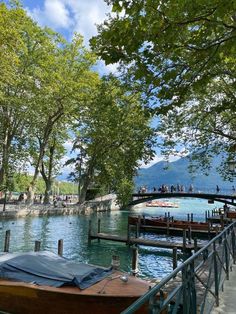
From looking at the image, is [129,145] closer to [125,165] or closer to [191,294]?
[125,165]

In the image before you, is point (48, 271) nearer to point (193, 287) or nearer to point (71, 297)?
point (71, 297)

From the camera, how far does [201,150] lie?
1259 inches

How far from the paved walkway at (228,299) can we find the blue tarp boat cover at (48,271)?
3.52 meters

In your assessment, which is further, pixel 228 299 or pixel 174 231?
pixel 174 231

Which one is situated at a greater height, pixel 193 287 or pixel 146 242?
pixel 193 287

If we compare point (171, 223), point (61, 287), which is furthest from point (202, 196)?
point (61, 287)

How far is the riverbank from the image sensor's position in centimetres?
4057

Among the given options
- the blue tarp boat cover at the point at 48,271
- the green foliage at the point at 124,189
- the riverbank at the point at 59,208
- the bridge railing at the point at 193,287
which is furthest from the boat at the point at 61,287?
the green foliage at the point at 124,189

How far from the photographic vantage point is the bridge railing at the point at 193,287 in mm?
4001

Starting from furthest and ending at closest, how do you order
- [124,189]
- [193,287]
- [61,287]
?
[124,189] < [61,287] < [193,287]

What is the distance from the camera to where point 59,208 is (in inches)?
1932

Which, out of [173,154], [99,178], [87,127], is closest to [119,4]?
[173,154]

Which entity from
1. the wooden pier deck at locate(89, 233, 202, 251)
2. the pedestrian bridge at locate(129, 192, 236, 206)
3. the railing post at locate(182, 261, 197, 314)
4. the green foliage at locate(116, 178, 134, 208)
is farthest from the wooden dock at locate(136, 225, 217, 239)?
the pedestrian bridge at locate(129, 192, 236, 206)

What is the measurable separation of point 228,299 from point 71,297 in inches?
157
